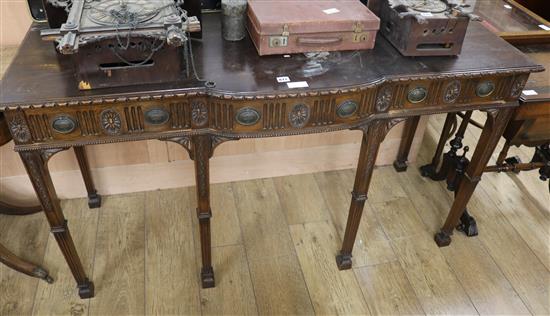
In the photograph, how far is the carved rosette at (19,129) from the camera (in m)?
1.23

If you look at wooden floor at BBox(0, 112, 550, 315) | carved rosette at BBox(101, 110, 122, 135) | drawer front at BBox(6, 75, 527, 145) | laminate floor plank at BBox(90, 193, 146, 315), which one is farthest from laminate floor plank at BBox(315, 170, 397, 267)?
carved rosette at BBox(101, 110, 122, 135)

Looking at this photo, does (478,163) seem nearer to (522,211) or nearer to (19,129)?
(522,211)

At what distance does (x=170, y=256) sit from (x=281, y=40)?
3.41 feet

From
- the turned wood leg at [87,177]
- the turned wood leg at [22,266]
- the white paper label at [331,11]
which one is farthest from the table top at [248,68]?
the turned wood leg at [22,266]

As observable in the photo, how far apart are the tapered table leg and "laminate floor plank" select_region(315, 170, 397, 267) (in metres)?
0.62

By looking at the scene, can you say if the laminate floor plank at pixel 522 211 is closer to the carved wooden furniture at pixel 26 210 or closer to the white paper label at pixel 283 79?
the white paper label at pixel 283 79

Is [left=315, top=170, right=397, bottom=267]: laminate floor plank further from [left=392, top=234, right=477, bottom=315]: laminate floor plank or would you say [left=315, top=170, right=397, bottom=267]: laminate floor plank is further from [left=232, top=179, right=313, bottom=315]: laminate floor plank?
[left=232, top=179, right=313, bottom=315]: laminate floor plank

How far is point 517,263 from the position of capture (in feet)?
6.64

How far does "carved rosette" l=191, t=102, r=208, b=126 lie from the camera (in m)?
1.32

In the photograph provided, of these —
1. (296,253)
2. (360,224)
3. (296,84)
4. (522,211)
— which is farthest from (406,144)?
(296,84)

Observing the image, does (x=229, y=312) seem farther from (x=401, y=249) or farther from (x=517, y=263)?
(x=517, y=263)

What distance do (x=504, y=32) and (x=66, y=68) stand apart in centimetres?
168

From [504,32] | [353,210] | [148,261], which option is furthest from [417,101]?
[148,261]

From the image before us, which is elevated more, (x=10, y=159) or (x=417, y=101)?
(x=417, y=101)
